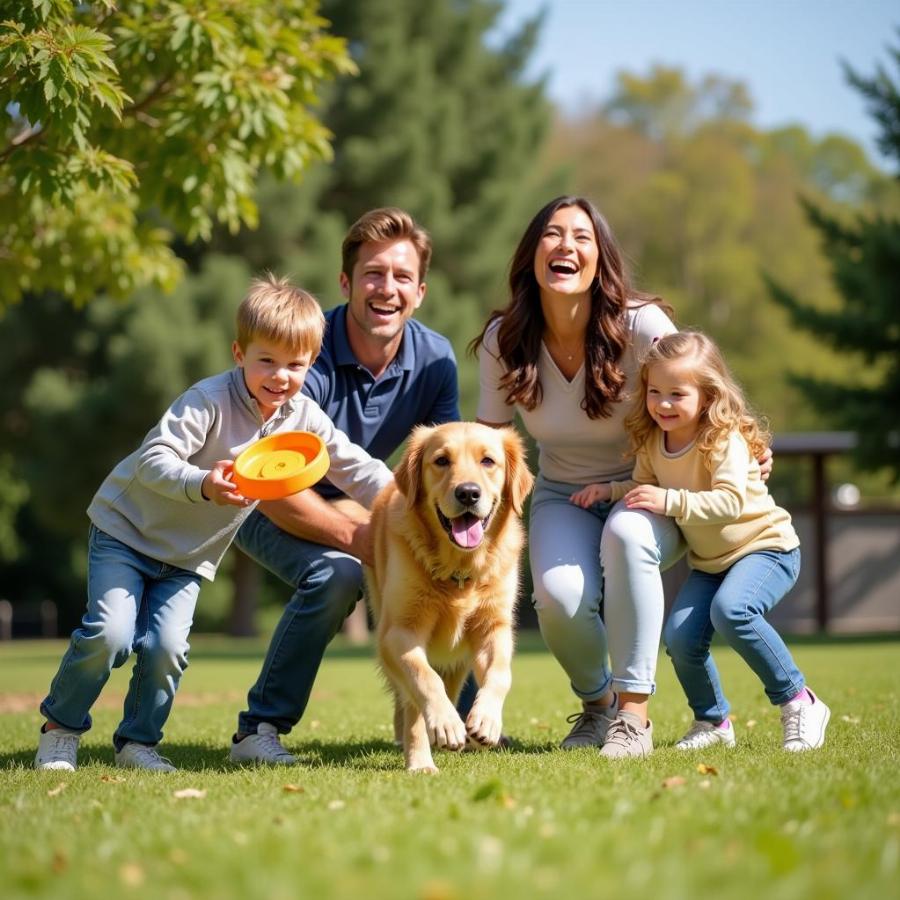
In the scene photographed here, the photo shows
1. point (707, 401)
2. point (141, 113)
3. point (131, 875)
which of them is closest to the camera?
point (131, 875)

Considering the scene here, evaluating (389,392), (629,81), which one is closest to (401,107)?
(629,81)

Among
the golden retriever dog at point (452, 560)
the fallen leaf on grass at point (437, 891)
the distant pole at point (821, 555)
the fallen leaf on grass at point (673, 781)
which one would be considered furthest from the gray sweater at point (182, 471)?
the distant pole at point (821, 555)

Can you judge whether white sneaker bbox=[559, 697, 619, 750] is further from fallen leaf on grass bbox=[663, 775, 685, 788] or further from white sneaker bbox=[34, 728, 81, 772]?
white sneaker bbox=[34, 728, 81, 772]

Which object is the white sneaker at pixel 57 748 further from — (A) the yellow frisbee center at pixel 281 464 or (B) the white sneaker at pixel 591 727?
(B) the white sneaker at pixel 591 727

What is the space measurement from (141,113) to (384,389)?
3.12 m

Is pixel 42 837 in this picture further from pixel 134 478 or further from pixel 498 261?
pixel 498 261

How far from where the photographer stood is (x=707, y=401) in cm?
520

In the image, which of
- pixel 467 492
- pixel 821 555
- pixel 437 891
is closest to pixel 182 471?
pixel 467 492

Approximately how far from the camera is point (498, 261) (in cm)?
2747

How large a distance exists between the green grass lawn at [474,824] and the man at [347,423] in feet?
1.16

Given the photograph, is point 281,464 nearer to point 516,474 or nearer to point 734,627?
point 516,474

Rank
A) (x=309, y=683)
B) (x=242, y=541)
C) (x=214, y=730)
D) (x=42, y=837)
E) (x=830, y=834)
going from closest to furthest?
(x=830, y=834)
(x=42, y=837)
(x=309, y=683)
(x=242, y=541)
(x=214, y=730)

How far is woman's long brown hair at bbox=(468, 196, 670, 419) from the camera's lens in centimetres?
561

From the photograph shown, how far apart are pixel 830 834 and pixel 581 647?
2.45 meters
